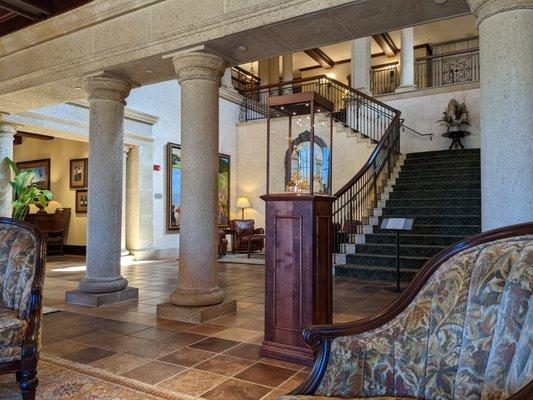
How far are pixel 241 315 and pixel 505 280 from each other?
3212 millimetres

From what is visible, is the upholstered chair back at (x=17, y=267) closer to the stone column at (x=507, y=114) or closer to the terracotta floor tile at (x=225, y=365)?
the terracotta floor tile at (x=225, y=365)

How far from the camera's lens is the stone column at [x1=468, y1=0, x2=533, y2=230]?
2455 millimetres

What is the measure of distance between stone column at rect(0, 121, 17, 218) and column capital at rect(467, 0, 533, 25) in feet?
23.6


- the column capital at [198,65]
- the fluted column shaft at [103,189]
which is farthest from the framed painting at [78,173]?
the column capital at [198,65]

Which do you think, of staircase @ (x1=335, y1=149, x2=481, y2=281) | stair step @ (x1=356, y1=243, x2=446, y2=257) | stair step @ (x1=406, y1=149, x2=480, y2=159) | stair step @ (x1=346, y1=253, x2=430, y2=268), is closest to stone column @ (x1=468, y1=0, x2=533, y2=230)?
staircase @ (x1=335, y1=149, x2=481, y2=281)

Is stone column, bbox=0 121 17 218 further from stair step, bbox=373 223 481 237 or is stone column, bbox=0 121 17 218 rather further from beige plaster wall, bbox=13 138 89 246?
stair step, bbox=373 223 481 237

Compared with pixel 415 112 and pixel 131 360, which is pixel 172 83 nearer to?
pixel 415 112

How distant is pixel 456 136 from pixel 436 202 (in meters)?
3.42

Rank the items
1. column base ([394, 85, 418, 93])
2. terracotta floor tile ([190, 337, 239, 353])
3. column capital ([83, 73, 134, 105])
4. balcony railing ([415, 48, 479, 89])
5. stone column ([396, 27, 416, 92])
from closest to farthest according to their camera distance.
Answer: terracotta floor tile ([190, 337, 239, 353])
column capital ([83, 73, 134, 105])
column base ([394, 85, 418, 93])
stone column ([396, 27, 416, 92])
balcony railing ([415, 48, 479, 89])

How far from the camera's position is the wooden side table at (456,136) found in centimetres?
995

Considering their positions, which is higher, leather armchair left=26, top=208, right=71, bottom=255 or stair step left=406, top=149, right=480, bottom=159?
stair step left=406, top=149, right=480, bottom=159

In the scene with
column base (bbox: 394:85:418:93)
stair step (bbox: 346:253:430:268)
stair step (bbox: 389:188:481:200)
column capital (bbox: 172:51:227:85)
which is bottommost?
stair step (bbox: 346:253:430:268)

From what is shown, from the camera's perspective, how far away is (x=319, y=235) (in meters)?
2.94

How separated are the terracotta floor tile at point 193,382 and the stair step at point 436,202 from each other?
5895mm
